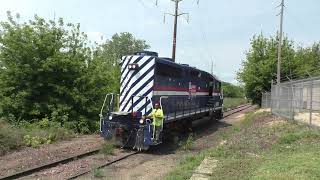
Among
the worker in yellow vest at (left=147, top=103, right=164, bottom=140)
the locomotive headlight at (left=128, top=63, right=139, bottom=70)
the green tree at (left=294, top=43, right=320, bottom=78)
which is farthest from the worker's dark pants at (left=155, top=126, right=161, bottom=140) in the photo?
the green tree at (left=294, top=43, right=320, bottom=78)

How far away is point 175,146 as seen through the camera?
19906 millimetres

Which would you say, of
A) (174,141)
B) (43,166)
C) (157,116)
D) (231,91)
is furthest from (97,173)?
(231,91)

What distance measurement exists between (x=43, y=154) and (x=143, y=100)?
490 cm

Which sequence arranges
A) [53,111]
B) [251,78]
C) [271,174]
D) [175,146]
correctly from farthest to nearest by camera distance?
[251,78] < [53,111] < [175,146] < [271,174]

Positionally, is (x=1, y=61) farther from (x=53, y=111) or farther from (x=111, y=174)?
(x=111, y=174)

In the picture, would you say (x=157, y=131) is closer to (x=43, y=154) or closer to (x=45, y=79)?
(x=43, y=154)

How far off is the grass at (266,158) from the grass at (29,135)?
6.05 m

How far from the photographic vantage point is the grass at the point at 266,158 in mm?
10367

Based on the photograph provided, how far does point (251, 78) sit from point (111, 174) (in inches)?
1536

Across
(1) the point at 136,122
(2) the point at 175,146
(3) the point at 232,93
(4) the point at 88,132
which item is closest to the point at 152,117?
(1) the point at 136,122

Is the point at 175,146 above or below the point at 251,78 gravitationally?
below

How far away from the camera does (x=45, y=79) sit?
77.4 feet

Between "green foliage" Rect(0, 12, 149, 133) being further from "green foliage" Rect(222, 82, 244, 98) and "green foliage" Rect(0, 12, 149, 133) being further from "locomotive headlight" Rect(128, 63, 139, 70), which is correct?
"green foliage" Rect(222, 82, 244, 98)

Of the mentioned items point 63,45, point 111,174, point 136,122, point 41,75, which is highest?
point 63,45
